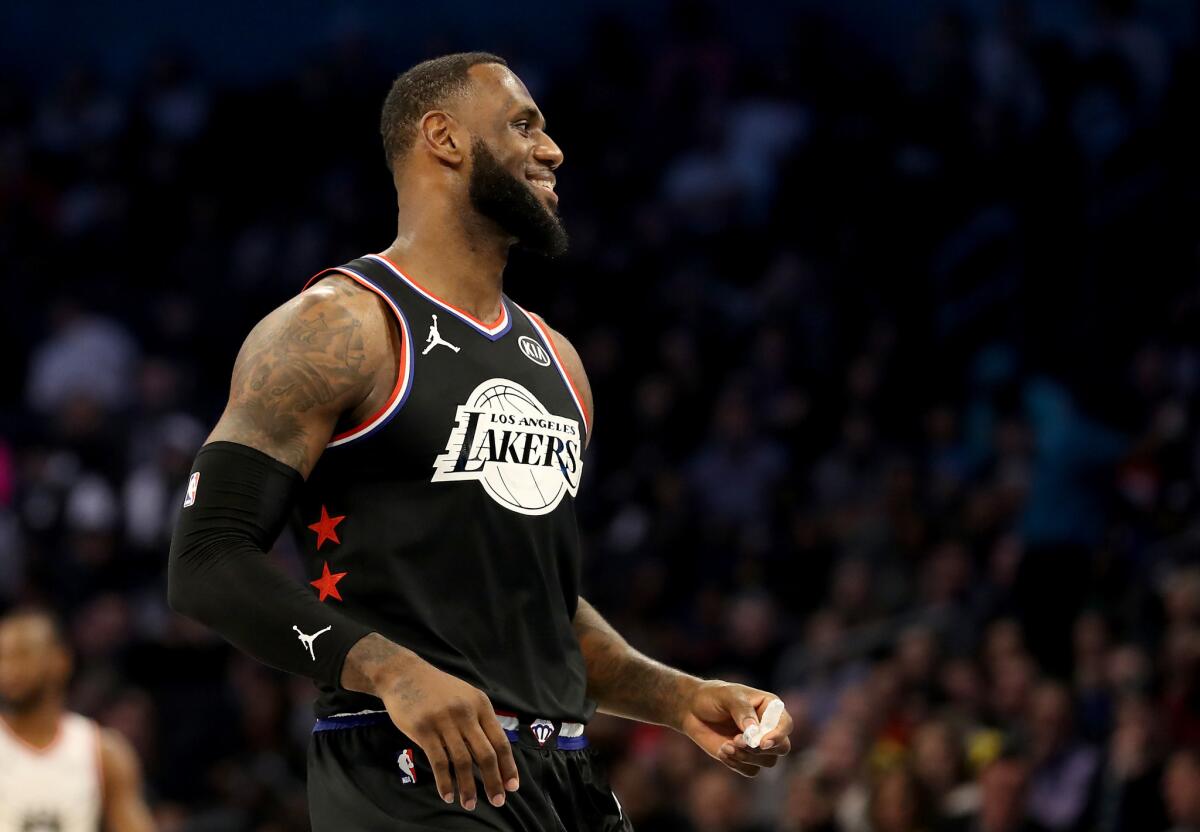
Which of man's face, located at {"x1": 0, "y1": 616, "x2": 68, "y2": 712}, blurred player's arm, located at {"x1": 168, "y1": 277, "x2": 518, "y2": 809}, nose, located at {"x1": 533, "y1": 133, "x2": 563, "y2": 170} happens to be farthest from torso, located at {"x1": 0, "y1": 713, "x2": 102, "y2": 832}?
nose, located at {"x1": 533, "y1": 133, "x2": 563, "y2": 170}

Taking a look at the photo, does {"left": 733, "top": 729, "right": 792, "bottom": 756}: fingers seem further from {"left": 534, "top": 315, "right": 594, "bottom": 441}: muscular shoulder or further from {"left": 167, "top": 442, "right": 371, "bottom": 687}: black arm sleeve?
{"left": 167, "top": 442, "right": 371, "bottom": 687}: black arm sleeve

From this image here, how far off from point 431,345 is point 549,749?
840mm

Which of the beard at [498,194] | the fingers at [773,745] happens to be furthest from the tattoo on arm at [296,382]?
the fingers at [773,745]

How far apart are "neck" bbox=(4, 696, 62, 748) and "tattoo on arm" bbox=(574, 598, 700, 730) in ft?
11.7

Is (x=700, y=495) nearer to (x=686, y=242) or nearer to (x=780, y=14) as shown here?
(x=686, y=242)

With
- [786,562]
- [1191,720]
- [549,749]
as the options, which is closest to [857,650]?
[786,562]

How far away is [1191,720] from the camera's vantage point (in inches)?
302

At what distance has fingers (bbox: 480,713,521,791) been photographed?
291 cm

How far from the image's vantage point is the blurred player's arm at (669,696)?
11.8 ft

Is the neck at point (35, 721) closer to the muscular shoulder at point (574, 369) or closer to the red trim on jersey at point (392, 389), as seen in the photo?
the muscular shoulder at point (574, 369)

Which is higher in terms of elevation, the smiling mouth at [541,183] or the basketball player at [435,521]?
the smiling mouth at [541,183]

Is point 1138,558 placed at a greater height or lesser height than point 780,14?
lesser

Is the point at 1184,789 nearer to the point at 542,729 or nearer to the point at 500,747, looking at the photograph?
the point at 542,729

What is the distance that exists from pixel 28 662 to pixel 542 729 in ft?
12.4
